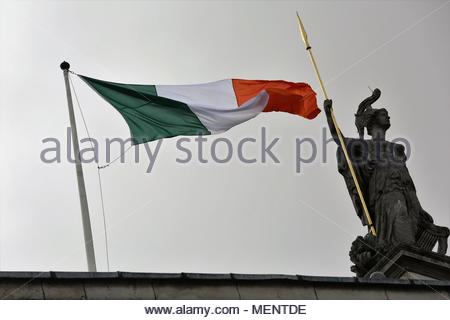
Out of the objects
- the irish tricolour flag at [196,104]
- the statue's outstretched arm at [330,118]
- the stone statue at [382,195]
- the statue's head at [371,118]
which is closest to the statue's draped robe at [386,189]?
the stone statue at [382,195]

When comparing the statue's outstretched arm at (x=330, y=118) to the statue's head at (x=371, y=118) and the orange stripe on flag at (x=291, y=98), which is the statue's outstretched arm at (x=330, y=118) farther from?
the orange stripe on flag at (x=291, y=98)

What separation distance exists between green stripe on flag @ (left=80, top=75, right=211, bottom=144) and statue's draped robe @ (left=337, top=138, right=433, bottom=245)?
15.6ft

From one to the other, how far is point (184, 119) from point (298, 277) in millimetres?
9915

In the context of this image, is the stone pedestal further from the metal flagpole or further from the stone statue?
the metal flagpole

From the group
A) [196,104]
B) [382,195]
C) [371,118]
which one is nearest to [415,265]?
[382,195]

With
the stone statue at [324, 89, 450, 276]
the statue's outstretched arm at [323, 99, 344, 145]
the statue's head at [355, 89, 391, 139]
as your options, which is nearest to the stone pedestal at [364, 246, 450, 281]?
the stone statue at [324, 89, 450, 276]

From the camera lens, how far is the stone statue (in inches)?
1104

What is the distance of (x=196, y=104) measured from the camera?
33562 millimetres

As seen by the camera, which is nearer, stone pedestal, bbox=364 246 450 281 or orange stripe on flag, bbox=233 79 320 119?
stone pedestal, bbox=364 246 450 281

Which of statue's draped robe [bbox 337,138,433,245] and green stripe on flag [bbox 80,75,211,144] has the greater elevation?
green stripe on flag [bbox 80,75,211,144]

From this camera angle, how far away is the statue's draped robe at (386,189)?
2855cm

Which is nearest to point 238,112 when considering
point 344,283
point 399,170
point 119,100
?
point 119,100
